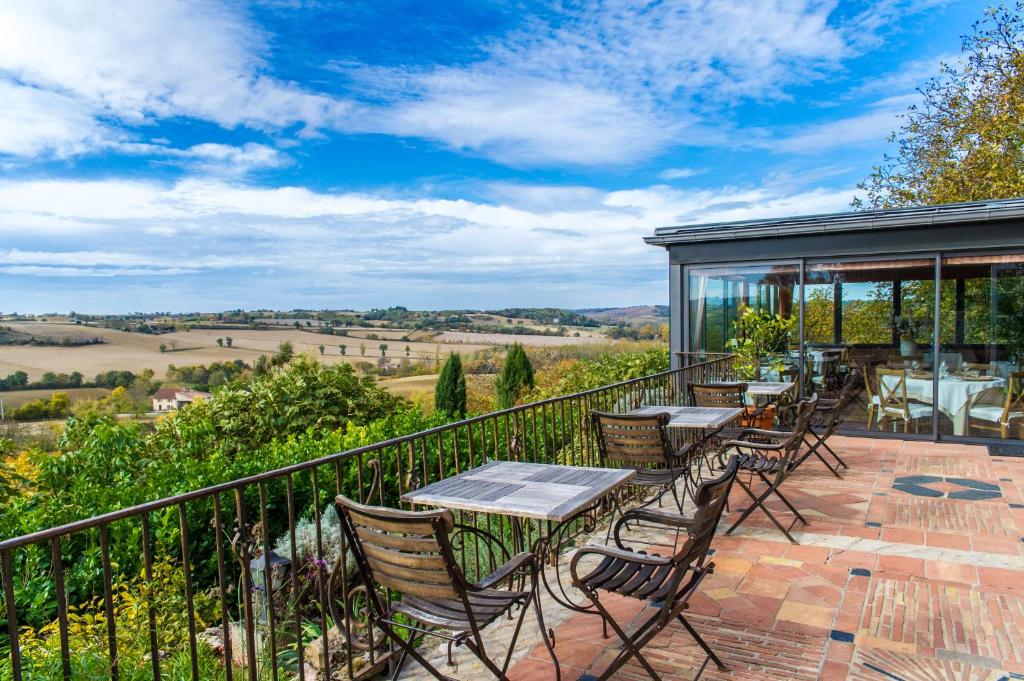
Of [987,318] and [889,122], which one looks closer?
[987,318]

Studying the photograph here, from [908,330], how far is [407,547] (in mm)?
7879

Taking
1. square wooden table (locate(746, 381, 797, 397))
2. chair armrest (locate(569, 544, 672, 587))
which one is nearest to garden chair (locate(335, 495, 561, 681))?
chair armrest (locate(569, 544, 672, 587))

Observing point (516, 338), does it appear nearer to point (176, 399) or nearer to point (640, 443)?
point (176, 399)

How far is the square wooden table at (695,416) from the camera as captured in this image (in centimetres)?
464

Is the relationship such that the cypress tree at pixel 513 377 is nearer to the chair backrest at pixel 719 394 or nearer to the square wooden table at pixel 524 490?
the chair backrest at pixel 719 394

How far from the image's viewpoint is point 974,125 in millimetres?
14570

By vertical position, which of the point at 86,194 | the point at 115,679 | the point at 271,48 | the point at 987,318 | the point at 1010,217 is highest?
the point at 271,48

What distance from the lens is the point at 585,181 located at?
27.6m

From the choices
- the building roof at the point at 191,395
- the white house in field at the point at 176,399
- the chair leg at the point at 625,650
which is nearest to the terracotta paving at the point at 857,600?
the chair leg at the point at 625,650

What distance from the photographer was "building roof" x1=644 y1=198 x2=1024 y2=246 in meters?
7.02

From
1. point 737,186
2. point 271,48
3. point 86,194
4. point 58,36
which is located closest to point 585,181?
point 737,186

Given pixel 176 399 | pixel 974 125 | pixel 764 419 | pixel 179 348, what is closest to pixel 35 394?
pixel 179 348

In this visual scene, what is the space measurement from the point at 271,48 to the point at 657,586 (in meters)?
16.4

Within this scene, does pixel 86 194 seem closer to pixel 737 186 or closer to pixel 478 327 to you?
pixel 478 327
